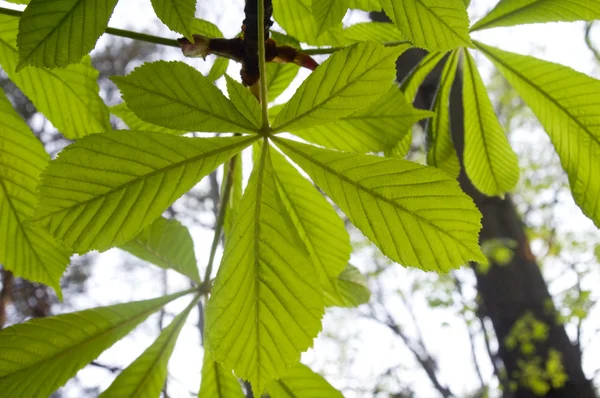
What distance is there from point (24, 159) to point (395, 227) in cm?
45

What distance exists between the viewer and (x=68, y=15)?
1.36ft

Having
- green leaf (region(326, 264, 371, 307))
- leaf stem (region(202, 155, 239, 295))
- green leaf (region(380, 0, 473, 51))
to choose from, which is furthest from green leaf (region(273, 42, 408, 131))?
green leaf (region(326, 264, 371, 307))

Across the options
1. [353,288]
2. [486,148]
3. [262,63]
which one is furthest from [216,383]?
[486,148]

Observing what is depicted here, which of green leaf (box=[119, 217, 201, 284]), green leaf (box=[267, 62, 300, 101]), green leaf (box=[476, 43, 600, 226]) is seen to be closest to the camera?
green leaf (box=[476, 43, 600, 226])

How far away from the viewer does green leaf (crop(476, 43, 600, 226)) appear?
2.04 ft

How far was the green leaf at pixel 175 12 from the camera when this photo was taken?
1.30ft

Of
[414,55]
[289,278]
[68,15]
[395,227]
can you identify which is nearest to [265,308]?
[289,278]

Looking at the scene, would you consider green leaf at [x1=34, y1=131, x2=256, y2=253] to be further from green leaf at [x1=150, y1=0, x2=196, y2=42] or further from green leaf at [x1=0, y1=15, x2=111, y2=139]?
green leaf at [x1=0, y1=15, x2=111, y2=139]

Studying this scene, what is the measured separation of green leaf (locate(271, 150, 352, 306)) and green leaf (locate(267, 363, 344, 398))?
11 centimetres

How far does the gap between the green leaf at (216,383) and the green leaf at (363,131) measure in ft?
1.08

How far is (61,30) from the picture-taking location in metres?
0.42

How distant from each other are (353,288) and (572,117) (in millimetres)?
466

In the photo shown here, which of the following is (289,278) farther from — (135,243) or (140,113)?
(135,243)

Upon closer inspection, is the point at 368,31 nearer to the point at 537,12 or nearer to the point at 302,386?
the point at 537,12
